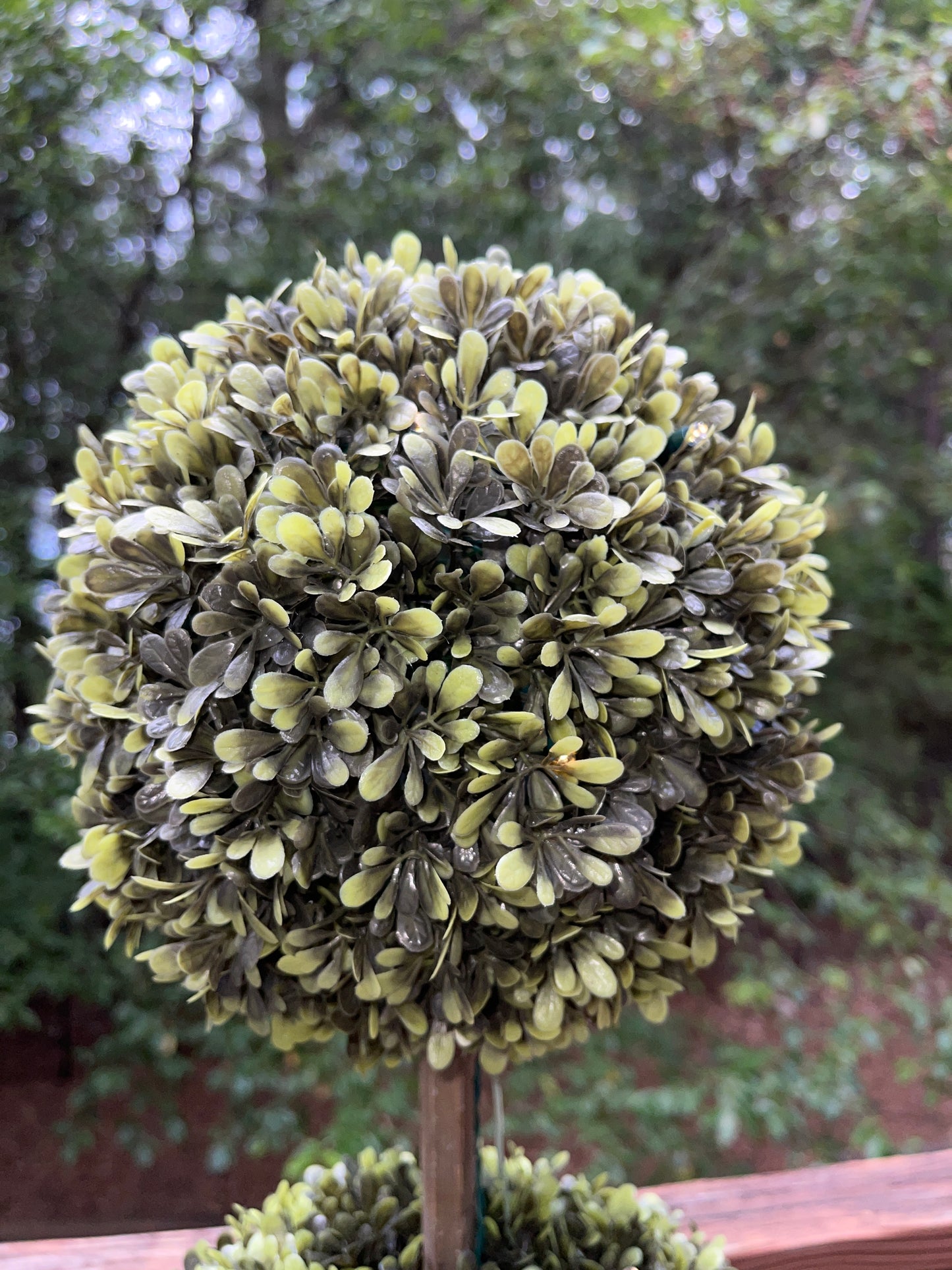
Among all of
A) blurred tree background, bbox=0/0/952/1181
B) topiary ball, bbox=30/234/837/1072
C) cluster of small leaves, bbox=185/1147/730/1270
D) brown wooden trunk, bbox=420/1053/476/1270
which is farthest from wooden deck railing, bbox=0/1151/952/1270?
blurred tree background, bbox=0/0/952/1181

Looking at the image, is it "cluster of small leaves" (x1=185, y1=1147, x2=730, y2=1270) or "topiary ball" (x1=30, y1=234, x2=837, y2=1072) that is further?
"cluster of small leaves" (x1=185, y1=1147, x2=730, y2=1270)

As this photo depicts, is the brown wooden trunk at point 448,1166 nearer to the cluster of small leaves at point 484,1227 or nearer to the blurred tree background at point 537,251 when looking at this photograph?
the cluster of small leaves at point 484,1227

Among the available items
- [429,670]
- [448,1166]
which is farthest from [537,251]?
[448,1166]

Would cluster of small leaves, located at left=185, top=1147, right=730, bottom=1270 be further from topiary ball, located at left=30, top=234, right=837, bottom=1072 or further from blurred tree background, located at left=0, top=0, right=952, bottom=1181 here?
blurred tree background, located at left=0, top=0, right=952, bottom=1181

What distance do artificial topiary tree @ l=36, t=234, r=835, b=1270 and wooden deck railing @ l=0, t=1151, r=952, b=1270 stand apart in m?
0.49

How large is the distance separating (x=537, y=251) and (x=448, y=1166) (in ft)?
6.75

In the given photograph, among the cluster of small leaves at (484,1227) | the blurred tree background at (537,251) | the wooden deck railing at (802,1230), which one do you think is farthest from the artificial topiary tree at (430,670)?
the blurred tree background at (537,251)

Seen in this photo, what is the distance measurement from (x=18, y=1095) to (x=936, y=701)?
3.10 metres

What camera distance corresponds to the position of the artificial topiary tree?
0.63m

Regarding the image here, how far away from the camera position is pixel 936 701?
3129mm

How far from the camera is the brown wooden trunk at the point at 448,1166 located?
843 millimetres

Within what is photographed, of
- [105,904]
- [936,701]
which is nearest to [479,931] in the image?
[105,904]

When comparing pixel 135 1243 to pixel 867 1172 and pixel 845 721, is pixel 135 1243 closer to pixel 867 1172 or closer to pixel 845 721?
pixel 867 1172

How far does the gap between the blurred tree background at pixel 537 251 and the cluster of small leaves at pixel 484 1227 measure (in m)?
0.86
